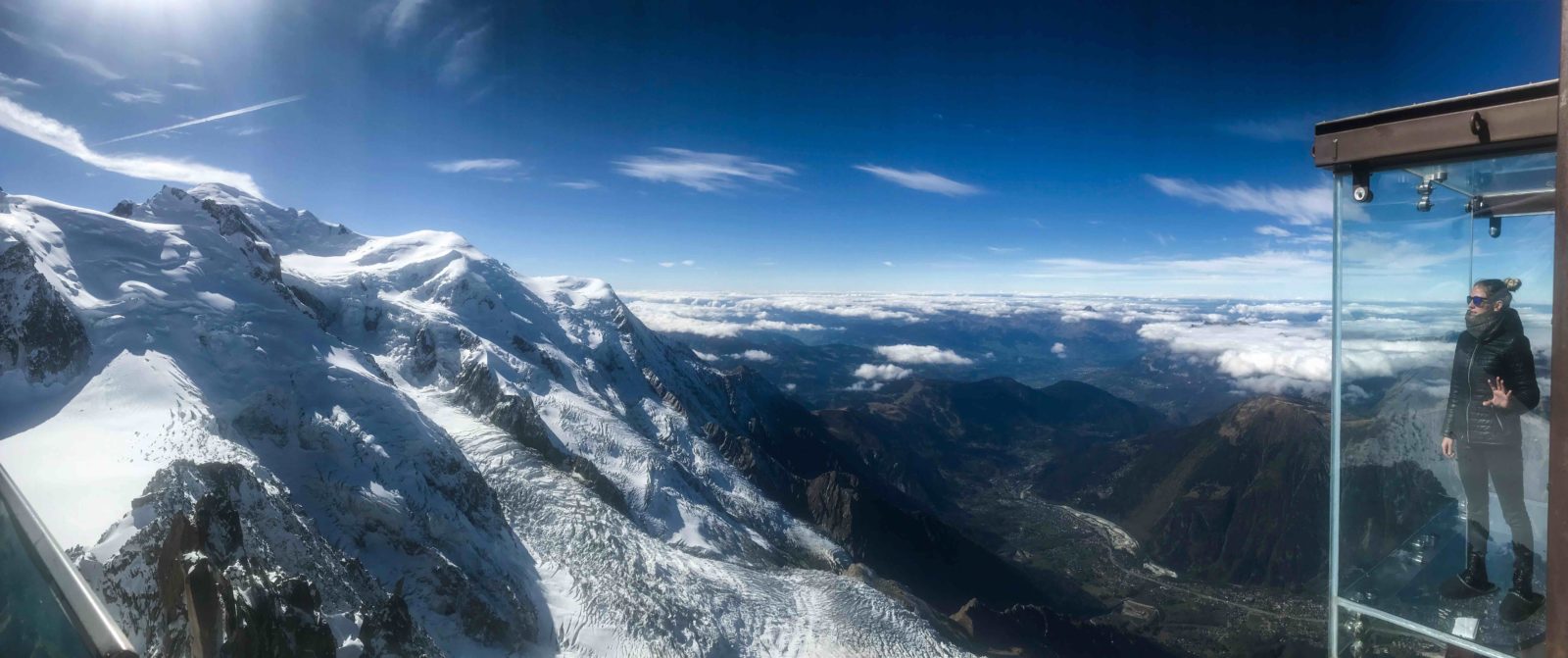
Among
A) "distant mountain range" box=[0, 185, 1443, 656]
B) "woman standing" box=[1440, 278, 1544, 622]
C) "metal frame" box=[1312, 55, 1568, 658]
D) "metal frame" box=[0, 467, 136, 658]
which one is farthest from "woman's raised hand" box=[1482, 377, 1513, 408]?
"metal frame" box=[0, 467, 136, 658]

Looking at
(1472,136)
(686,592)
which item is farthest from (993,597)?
(1472,136)

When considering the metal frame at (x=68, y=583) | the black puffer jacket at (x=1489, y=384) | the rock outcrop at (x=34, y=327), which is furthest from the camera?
the rock outcrop at (x=34, y=327)

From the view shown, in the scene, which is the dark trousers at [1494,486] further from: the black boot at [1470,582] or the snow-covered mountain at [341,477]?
the snow-covered mountain at [341,477]

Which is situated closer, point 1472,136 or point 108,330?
point 1472,136

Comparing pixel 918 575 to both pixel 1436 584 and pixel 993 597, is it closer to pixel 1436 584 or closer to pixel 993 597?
pixel 993 597

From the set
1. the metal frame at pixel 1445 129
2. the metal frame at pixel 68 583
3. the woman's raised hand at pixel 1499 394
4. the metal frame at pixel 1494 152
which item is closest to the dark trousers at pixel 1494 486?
the woman's raised hand at pixel 1499 394

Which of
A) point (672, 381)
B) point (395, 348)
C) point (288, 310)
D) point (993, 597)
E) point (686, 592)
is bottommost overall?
point (993, 597)
